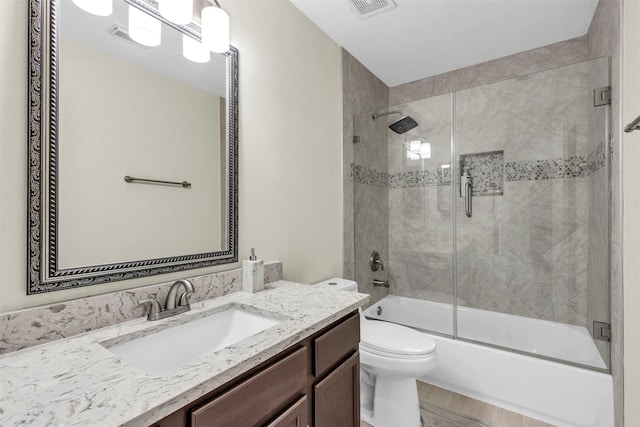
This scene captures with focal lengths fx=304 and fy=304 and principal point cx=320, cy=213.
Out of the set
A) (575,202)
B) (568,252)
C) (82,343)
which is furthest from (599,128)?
(82,343)

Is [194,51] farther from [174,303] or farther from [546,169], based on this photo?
[546,169]

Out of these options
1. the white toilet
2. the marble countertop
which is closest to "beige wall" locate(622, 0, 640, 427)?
the white toilet

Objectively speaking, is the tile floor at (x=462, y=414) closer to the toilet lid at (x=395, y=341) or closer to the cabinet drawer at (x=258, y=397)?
the toilet lid at (x=395, y=341)

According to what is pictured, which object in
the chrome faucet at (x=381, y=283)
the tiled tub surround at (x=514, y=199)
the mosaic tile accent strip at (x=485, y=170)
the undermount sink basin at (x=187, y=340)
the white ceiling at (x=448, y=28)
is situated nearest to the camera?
the undermount sink basin at (x=187, y=340)

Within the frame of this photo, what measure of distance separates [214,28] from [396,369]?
1758mm

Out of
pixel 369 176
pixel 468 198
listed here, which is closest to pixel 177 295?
pixel 369 176

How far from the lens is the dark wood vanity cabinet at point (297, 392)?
67cm

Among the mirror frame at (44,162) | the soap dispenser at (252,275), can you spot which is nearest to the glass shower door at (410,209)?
the soap dispenser at (252,275)

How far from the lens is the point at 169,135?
1186 mm

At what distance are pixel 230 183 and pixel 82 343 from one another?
0.79 meters

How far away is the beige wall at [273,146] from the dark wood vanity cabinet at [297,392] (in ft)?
1.88

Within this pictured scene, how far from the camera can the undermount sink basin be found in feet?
2.90

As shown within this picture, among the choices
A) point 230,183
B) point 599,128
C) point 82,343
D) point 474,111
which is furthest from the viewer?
point 474,111

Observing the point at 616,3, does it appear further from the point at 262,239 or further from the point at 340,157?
the point at 262,239
